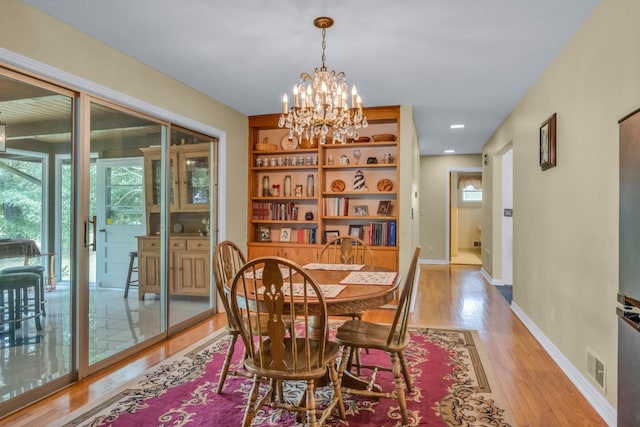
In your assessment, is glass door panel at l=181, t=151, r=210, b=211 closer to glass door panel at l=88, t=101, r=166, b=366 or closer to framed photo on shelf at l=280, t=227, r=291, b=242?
glass door panel at l=88, t=101, r=166, b=366

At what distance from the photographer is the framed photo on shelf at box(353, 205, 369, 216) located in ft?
16.4

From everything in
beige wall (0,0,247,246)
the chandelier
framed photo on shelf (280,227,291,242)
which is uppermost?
beige wall (0,0,247,246)

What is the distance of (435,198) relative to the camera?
9.00 metres

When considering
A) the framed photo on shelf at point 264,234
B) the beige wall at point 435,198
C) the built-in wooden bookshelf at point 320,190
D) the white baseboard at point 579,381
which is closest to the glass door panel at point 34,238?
the built-in wooden bookshelf at point 320,190

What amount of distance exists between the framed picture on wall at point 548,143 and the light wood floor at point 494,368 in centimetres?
158

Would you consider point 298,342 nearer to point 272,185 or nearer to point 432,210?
point 272,185

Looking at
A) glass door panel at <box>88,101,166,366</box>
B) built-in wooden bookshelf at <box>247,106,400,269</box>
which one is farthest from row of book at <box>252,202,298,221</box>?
glass door panel at <box>88,101,166,366</box>

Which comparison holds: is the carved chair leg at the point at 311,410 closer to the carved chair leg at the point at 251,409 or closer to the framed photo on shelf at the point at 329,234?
the carved chair leg at the point at 251,409

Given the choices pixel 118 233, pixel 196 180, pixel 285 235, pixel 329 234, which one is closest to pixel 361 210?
pixel 329 234

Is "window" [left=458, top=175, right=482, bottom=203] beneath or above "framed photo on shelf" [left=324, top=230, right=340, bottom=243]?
above

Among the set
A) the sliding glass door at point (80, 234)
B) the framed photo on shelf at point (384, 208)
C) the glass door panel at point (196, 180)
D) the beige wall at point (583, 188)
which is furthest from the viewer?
the framed photo on shelf at point (384, 208)

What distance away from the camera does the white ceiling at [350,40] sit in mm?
2469

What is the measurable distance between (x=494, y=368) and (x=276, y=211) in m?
3.18

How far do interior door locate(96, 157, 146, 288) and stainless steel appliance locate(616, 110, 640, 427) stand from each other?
10.8ft
